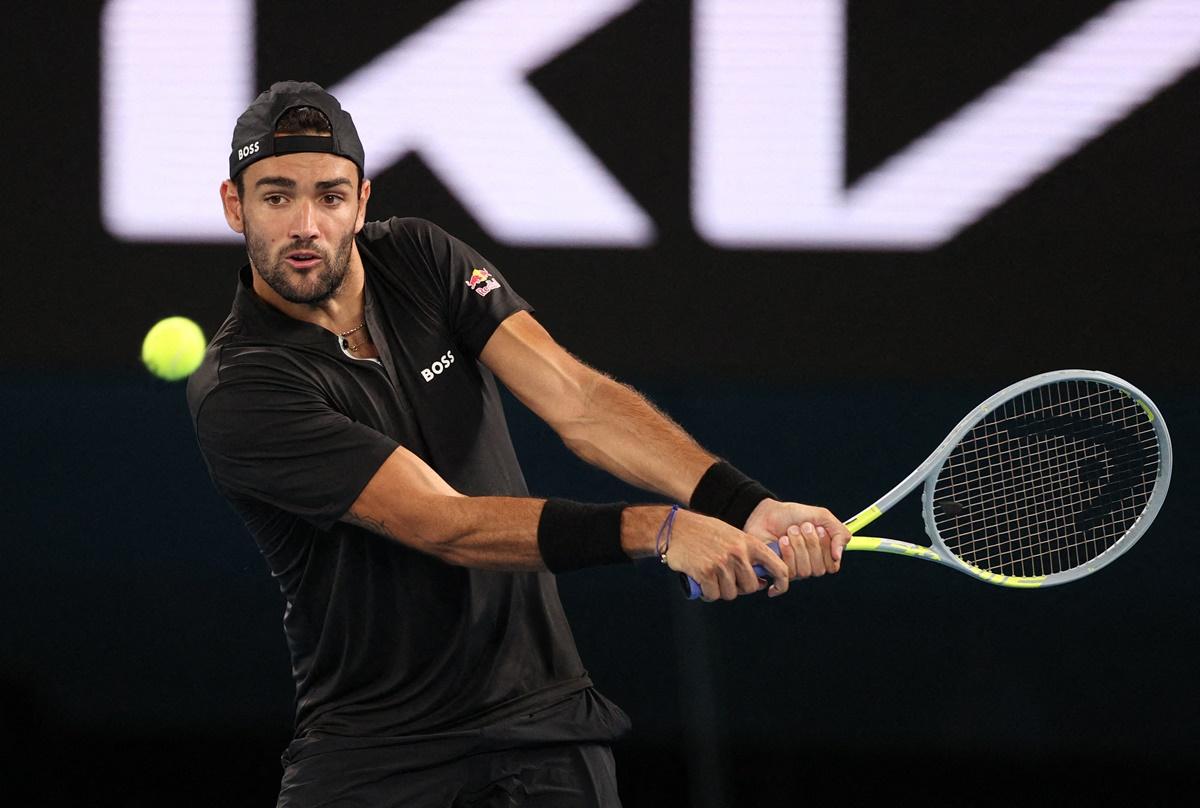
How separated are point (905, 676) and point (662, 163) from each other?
1588 mm

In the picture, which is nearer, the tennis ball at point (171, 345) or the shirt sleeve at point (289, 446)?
the shirt sleeve at point (289, 446)

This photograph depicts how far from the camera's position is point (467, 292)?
2785 mm

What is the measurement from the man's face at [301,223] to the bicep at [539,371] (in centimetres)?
29

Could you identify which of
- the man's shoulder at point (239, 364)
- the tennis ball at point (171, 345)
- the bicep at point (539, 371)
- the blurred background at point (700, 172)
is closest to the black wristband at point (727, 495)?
the bicep at point (539, 371)

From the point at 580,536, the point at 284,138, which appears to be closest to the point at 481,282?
the point at 284,138

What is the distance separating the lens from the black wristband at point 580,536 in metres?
2.30

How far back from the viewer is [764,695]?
456cm

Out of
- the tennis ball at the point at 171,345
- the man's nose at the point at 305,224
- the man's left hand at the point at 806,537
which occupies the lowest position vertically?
the man's left hand at the point at 806,537

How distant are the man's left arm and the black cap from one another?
393mm

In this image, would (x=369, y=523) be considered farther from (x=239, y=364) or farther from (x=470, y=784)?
(x=470, y=784)

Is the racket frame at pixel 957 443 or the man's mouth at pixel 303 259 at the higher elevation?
the man's mouth at pixel 303 259

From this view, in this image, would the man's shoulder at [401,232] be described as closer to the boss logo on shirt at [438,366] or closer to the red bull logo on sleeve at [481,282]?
the red bull logo on sleeve at [481,282]

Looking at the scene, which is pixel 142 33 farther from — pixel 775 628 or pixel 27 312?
pixel 775 628

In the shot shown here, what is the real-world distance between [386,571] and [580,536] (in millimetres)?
430
